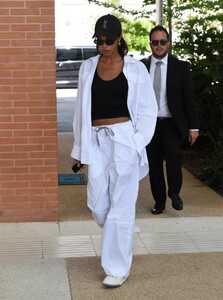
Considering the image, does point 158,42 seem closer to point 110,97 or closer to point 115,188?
point 110,97

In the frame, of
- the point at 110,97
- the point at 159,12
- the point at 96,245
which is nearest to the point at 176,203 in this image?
the point at 96,245

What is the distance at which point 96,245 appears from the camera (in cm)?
588

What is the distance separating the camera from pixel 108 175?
484cm

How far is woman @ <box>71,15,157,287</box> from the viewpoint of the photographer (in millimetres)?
4773

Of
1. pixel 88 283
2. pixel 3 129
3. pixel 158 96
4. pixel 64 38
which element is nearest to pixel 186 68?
pixel 158 96

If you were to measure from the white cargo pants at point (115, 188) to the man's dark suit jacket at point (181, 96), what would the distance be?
1.76m

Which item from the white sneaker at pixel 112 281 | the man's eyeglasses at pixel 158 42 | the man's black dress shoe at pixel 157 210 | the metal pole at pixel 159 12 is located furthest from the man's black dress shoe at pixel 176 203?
the metal pole at pixel 159 12

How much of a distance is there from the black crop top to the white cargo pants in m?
0.10

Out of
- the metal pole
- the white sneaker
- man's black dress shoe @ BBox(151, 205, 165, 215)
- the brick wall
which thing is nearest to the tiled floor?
the brick wall

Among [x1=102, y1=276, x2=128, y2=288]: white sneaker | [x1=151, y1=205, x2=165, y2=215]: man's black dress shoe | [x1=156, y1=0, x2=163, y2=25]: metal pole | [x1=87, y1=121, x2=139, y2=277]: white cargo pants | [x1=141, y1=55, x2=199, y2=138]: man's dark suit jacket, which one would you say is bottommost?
[x1=102, y1=276, x2=128, y2=288]: white sneaker

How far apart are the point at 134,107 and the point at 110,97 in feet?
0.63

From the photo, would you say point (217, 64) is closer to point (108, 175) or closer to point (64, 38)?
point (108, 175)

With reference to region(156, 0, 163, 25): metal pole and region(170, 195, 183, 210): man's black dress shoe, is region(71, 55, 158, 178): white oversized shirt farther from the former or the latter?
region(156, 0, 163, 25): metal pole

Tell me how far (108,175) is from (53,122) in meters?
1.61
